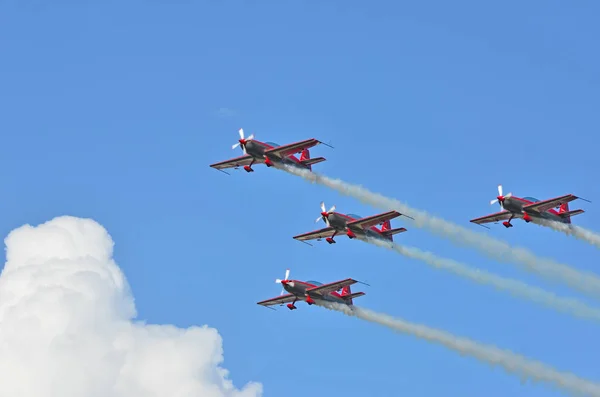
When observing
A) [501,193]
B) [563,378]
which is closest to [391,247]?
[501,193]

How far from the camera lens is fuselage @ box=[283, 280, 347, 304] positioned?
4545 inches

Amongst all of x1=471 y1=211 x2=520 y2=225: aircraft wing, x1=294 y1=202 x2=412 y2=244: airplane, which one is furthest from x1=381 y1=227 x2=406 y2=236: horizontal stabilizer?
x1=471 y1=211 x2=520 y2=225: aircraft wing

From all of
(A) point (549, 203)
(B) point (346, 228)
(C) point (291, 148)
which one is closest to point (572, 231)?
(A) point (549, 203)

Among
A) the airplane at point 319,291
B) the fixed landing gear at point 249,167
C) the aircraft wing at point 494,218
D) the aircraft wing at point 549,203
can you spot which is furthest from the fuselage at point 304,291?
the aircraft wing at point 549,203

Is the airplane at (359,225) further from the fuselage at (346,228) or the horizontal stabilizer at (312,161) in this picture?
the horizontal stabilizer at (312,161)

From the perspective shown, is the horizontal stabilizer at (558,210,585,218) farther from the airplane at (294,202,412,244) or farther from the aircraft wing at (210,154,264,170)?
the aircraft wing at (210,154,264,170)

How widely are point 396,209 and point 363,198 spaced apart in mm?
2884

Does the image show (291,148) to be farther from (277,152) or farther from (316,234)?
(316,234)

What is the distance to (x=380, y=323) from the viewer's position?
113 metres

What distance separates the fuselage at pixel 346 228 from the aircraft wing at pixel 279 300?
28.5 feet

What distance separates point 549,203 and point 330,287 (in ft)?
64.6

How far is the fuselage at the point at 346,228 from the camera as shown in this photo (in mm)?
112125

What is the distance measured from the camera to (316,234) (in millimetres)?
117438

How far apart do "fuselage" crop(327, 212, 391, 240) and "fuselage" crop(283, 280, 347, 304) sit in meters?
5.93
